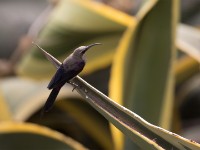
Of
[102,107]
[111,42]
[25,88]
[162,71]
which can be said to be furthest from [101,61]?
[102,107]

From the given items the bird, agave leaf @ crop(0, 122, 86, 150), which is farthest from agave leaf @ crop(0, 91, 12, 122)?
the bird

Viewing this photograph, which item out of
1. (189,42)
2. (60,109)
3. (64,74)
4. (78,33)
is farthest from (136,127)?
(60,109)

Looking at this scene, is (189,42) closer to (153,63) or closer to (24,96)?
(153,63)

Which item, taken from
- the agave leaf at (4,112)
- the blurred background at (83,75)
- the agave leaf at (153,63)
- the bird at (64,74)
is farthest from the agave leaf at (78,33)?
the bird at (64,74)

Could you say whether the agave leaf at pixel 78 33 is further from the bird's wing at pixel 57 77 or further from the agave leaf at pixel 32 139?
the bird's wing at pixel 57 77

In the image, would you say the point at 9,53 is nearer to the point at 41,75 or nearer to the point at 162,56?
the point at 41,75

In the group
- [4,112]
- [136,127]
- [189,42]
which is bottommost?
[136,127]
